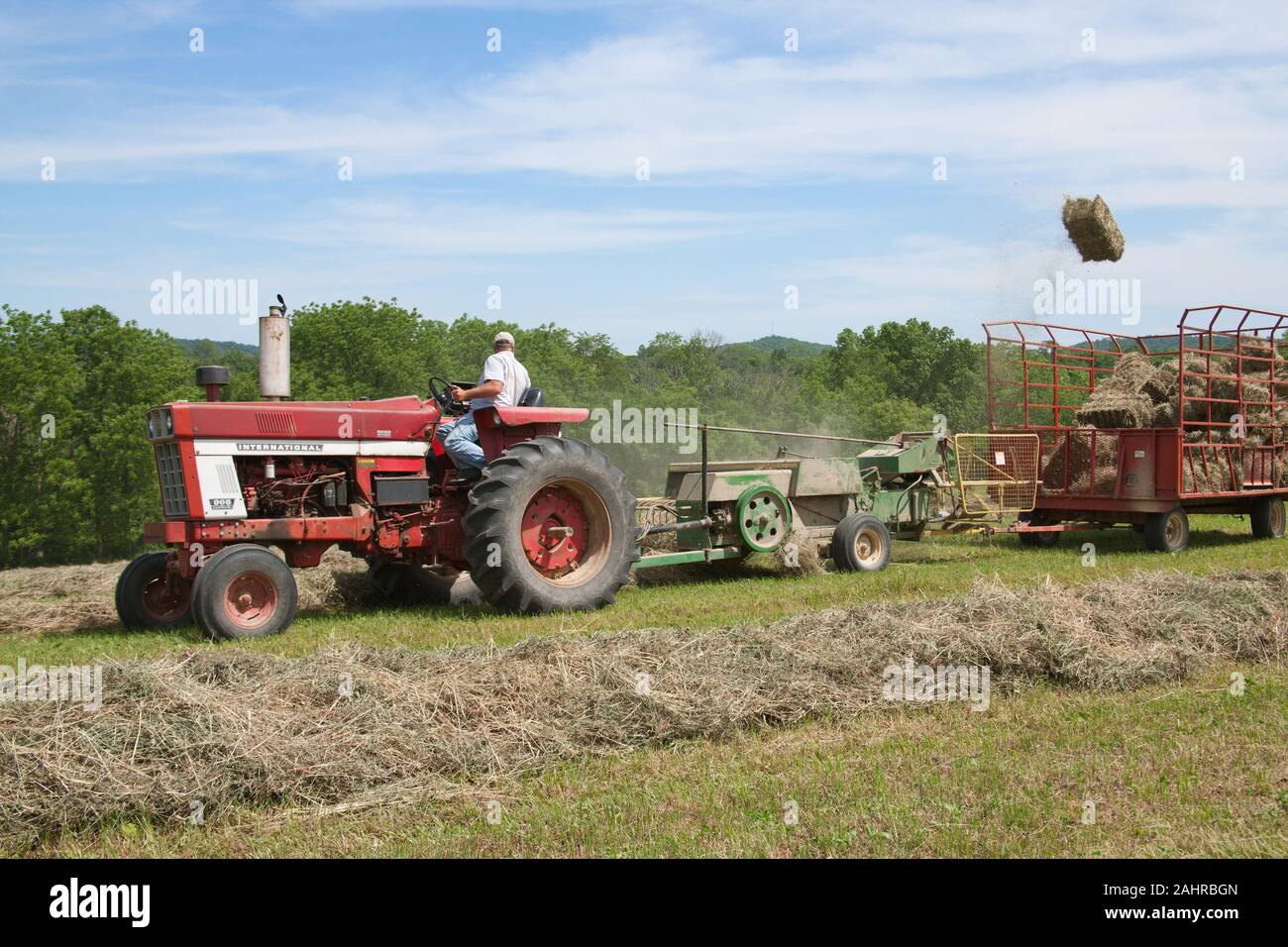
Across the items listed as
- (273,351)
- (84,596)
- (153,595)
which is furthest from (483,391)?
(84,596)

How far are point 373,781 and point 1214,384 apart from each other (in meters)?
12.2

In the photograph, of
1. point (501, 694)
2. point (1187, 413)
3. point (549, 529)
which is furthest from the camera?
point (1187, 413)

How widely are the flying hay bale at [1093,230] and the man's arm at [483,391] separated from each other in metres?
8.35

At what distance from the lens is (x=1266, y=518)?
13.8 metres

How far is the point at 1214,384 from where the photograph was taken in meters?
13.4

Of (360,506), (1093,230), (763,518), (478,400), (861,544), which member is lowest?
(861,544)

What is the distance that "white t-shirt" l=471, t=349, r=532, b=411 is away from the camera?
8.52m

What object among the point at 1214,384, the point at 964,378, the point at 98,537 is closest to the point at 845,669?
the point at 1214,384

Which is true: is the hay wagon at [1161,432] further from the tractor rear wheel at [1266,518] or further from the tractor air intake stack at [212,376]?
the tractor air intake stack at [212,376]

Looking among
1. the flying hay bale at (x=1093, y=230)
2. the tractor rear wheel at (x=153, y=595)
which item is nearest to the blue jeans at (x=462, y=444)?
the tractor rear wheel at (x=153, y=595)

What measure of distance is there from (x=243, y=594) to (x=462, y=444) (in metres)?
1.99
